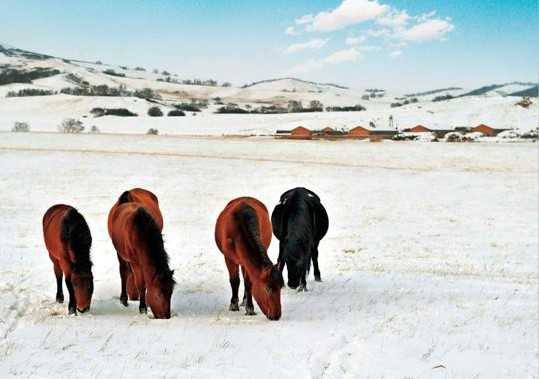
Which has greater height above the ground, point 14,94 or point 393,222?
point 14,94

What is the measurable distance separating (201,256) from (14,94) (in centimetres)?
14158

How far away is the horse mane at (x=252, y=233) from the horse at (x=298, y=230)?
143 cm

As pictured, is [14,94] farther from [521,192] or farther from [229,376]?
[229,376]

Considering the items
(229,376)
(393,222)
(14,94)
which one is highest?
(14,94)

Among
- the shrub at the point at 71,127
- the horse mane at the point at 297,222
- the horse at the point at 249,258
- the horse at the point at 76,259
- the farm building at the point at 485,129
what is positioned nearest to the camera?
the horse at the point at 249,258

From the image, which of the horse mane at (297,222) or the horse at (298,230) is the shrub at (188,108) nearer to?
the horse at (298,230)

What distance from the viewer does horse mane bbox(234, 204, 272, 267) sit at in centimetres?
Result: 784

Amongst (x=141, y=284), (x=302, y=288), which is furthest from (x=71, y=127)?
(x=141, y=284)

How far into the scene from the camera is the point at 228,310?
8812 mm

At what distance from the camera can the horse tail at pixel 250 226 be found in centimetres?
793

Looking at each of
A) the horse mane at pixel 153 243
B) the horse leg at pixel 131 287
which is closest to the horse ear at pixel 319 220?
the horse leg at pixel 131 287

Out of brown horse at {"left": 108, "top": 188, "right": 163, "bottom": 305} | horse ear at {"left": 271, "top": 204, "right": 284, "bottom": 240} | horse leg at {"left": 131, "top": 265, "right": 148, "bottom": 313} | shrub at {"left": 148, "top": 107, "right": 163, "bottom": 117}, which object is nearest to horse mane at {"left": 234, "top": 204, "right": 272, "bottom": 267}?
brown horse at {"left": 108, "top": 188, "right": 163, "bottom": 305}

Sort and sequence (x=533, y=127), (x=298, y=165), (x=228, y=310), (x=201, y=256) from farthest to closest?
(x=533, y=127) < (x=298, y=165) < (x=201, y=256) < (x=228, y=310)

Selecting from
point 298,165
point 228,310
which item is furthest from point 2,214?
point 298,165
